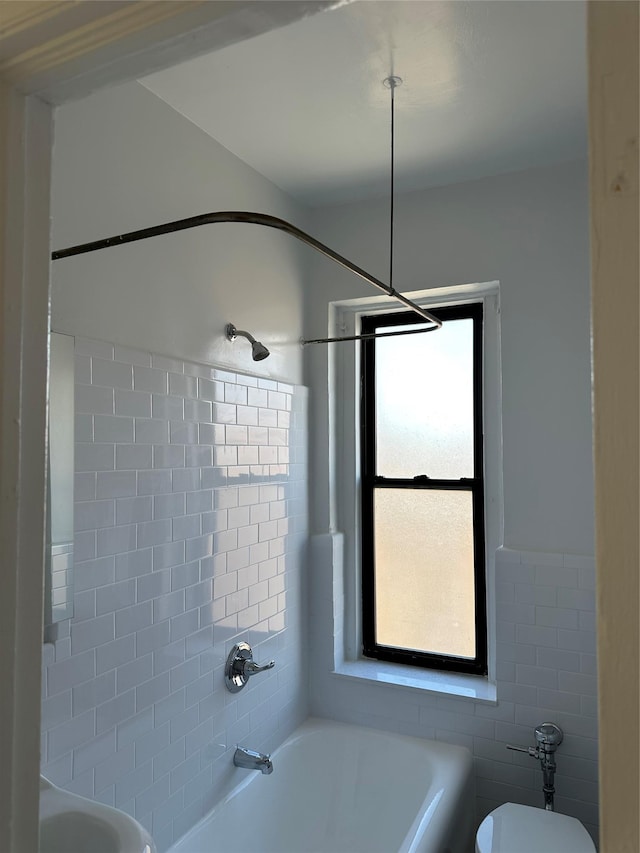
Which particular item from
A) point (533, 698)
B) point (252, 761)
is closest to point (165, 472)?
point (252, 761)

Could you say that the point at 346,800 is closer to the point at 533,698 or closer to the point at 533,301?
the point at 533,698

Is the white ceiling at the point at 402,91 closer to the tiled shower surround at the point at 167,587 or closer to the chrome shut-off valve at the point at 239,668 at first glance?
the tiled shower surround at the point at 167,587

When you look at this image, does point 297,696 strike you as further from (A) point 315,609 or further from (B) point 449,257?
(B) point 449,257

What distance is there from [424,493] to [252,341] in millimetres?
1142

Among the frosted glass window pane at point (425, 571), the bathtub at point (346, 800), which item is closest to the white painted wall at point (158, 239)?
the frosted glass window pane at point (425, 571)

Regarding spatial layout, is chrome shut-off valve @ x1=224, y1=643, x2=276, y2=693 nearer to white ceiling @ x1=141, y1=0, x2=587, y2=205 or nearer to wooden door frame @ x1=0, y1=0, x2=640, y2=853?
wooden door frame @ x1=0, y1=0, x2=640, y2=853

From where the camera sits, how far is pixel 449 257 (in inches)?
105

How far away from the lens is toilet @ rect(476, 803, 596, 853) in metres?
1.97

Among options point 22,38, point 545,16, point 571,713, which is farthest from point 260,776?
point 545,16

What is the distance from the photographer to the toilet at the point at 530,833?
197cm

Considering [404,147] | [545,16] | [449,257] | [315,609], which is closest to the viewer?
→ [545,16]

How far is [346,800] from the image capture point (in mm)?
2471

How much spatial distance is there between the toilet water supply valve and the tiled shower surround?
103 centimetres

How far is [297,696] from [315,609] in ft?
1.26
